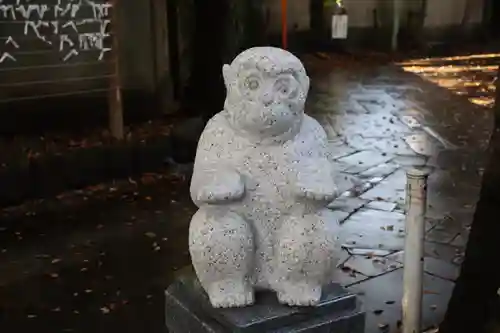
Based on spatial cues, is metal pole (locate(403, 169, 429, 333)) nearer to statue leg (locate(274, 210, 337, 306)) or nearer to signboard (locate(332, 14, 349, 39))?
statue leg (locate(274, 210, 337, 306))

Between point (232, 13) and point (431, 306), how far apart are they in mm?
4876

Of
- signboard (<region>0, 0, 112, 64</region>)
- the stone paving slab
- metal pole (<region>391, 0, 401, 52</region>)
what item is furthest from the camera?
metal pole (<region>391, 0, 401, 52</region>)

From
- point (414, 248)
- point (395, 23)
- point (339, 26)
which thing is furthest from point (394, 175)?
point (395, 23)

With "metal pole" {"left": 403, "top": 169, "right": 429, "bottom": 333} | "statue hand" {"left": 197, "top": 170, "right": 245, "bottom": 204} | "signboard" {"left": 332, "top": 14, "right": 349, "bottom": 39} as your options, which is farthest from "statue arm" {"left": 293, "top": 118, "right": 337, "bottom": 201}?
"signboard" {"left": 332, "top": 14, "right": 349, "bottom": 39}

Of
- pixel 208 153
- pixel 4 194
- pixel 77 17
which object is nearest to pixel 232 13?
pixel 77 17

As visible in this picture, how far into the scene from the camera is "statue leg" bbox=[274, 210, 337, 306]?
2674mm

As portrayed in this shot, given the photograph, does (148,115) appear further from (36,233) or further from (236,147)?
(236,147)

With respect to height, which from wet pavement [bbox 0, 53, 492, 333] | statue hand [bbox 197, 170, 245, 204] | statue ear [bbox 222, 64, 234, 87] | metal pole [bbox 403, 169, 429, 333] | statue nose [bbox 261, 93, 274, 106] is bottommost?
wet pavement [bbox 0, 53, 492, 333]

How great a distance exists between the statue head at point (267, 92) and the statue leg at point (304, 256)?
1.27ft

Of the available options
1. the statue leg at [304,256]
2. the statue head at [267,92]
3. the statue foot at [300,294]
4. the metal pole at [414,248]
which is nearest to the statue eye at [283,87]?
the statue head at [267,92]

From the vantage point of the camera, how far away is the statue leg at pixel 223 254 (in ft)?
8.80

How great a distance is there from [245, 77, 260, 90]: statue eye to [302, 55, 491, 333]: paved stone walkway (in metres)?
2.51

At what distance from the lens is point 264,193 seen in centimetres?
272

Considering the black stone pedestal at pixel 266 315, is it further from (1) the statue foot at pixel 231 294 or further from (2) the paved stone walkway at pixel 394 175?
(2) the paved stone walkway at pixel 394 175
